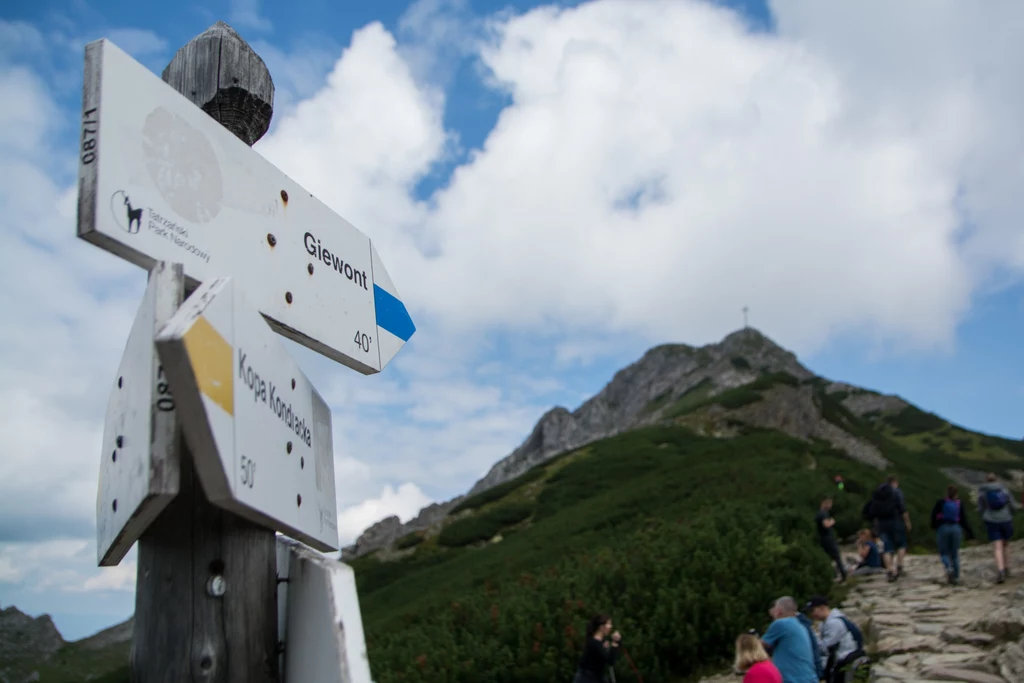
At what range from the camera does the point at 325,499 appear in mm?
1948

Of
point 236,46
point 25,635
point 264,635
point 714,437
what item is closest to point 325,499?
point 264,635

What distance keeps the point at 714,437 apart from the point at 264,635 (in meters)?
42.9

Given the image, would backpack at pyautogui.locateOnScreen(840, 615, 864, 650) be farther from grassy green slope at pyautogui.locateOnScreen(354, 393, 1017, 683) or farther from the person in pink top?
the person in pink top

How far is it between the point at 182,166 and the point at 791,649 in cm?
767

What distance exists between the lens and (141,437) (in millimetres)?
1484

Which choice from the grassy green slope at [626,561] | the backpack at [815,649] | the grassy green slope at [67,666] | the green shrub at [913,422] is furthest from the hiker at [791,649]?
the green shrub at [913,422]

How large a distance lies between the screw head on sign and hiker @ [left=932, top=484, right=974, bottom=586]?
13.7 metres

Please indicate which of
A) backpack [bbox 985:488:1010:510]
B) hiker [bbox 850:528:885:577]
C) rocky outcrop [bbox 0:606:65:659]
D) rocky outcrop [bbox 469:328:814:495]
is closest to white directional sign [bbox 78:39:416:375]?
rocky outcrop [bbox 0:606:65:659]

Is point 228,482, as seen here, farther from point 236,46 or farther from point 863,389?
point 863,389

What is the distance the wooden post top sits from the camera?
221cm

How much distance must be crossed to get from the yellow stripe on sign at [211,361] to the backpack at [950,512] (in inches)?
553

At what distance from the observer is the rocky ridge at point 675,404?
1762 inches

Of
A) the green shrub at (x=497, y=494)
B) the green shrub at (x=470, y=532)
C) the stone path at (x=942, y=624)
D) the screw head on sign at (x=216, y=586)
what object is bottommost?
the stone path at (x=942, y=624)

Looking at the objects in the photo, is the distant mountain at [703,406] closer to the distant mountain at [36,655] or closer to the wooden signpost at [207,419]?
the distant mountain at [36,655]
